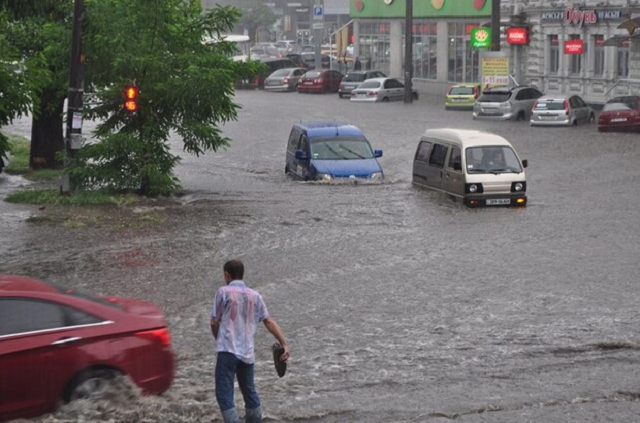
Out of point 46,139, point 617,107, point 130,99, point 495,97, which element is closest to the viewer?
point 130,99

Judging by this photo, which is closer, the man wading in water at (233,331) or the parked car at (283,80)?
the man wading in water at (233,331)

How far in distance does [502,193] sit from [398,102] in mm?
37128

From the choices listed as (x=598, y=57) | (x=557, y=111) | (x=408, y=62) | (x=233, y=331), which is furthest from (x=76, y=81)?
(x=408, y=62)

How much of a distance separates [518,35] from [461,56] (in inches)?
301

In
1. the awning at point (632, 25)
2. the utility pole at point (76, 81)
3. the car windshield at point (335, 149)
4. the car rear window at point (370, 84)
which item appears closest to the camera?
the utility pole at point (76, 81)

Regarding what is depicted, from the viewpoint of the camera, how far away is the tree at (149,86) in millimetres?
26438

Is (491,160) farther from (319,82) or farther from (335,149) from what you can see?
(319,82)

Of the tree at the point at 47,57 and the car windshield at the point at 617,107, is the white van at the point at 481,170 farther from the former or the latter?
the car windshield at the point at 617,107

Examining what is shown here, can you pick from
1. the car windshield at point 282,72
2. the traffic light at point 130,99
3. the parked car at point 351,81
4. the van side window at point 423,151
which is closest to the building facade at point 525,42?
the parked car at point 351,81

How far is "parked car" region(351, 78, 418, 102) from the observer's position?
62072 millimetres

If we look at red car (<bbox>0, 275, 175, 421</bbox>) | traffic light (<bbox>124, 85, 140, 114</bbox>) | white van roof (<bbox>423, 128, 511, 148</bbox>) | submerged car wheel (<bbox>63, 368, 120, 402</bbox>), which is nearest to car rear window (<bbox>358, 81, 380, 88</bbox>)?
white van roof (<bbox>423, 128, 511, 148</bbox>)

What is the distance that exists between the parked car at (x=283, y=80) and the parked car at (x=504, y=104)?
22967 mm

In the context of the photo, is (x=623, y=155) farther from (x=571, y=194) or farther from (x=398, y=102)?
(x=398, y=102)

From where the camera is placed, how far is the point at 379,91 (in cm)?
6206
